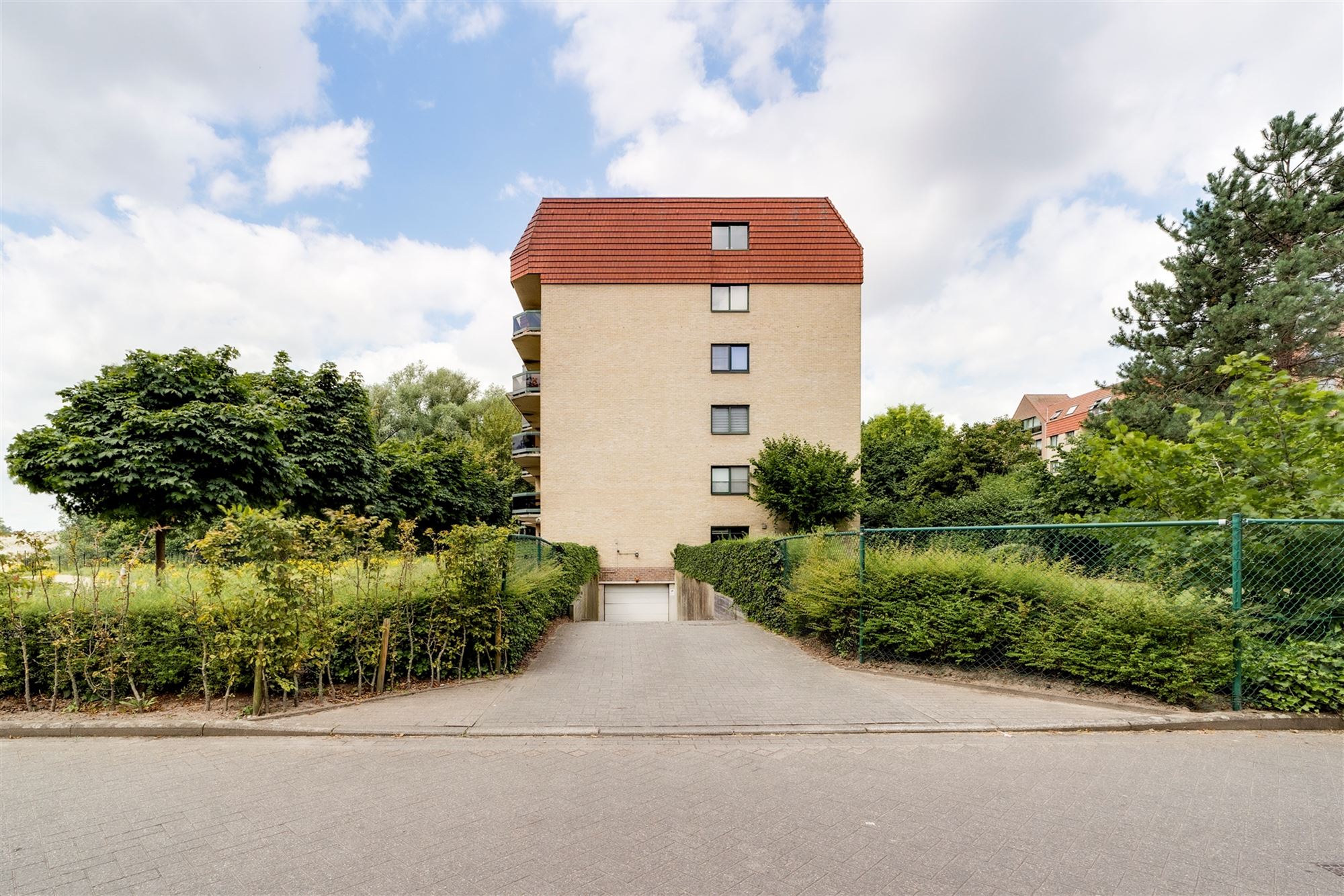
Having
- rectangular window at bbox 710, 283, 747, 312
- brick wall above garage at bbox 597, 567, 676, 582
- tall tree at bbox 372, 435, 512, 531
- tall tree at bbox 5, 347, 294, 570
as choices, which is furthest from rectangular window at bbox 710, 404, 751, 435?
tall tree at bbox 5, 347, 294, 570

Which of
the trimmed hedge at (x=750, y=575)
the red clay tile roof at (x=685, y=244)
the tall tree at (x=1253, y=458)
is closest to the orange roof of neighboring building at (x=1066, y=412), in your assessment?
the red clay tile roof at (x=685, y=244)

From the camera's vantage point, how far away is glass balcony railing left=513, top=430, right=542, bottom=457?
27.2 m

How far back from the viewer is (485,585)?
7.14 meters

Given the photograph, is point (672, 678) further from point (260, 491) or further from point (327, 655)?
point (260, 491)

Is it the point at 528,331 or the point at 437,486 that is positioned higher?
the point at 528,331

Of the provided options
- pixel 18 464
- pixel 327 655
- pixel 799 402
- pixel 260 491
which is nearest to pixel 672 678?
pixel 327 655

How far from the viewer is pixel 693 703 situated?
6211 mm

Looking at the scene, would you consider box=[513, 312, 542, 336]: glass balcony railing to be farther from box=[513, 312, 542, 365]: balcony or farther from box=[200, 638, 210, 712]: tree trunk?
box=[200, 638, 210, 712]: tree trunk

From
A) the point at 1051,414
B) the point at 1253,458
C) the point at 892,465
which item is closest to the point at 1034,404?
the point at 1051,414

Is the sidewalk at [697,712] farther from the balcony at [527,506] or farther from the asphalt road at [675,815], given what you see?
the balcony at [527,506]

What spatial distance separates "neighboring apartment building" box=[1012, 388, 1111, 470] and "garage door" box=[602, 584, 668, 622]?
64212mm

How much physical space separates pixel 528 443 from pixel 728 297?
35.3 feet

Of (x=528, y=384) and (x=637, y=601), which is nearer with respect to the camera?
(x=637, y=601)

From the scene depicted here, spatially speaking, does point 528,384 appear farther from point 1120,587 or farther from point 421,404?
point 1120,587
